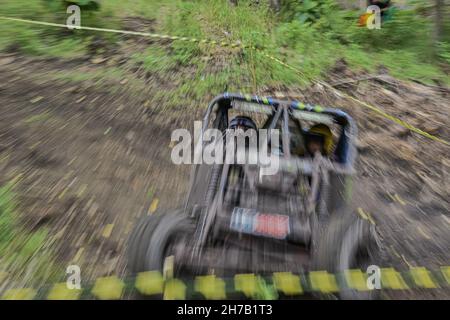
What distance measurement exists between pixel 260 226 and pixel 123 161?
7.41ft

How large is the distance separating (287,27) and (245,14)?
1.69 meters

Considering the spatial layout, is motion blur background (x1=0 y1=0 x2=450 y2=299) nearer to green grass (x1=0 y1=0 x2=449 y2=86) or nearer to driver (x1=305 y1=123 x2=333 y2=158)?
green grass (x1=0 y1=0 x2=449 y2=86)

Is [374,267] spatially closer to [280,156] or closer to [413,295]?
[413,295]

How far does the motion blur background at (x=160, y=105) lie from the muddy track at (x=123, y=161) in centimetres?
2

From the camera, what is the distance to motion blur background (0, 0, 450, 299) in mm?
3301

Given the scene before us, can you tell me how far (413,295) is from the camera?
9.45 feet

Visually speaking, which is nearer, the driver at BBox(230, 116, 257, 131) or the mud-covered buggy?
the mud-covered buggy

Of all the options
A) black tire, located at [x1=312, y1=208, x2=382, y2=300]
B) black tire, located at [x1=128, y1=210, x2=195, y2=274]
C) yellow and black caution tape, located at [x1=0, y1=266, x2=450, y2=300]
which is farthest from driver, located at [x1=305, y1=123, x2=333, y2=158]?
A: black tire, located at [x1=128, y1=210, x2=195, y2=274]

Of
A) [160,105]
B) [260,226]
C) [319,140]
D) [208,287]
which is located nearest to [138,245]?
[208,287]

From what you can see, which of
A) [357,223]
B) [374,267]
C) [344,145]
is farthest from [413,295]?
[344,145]

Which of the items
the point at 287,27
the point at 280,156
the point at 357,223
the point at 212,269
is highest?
the point at 287,27

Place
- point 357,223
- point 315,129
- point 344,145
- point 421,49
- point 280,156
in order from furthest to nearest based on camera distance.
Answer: point 421,49 < point 315,129 < point 344,145 < point 280,156 < point 357,223

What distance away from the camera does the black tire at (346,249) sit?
2.43 metres

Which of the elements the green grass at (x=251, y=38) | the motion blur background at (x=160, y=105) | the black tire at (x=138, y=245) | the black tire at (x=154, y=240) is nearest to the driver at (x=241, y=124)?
the motion blur background at (x=160, y=105)
